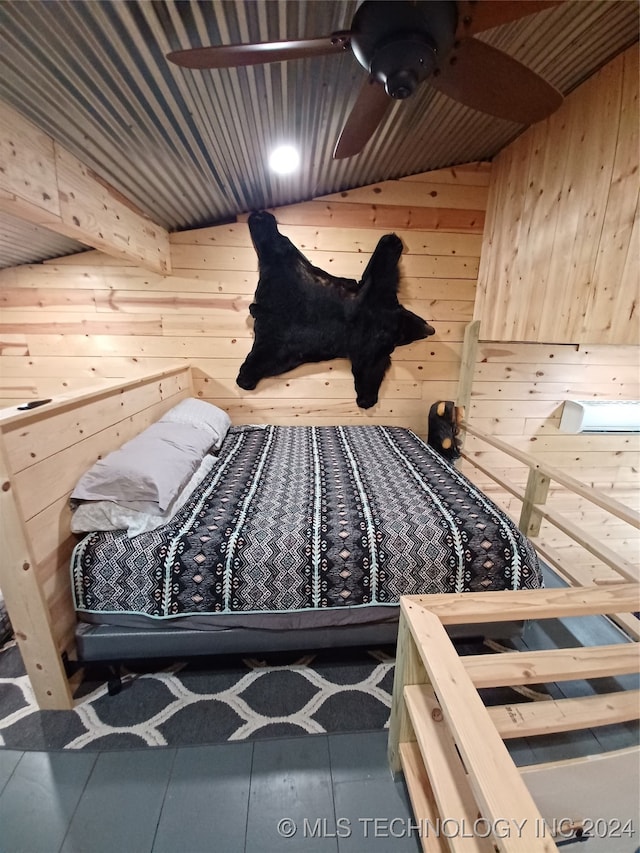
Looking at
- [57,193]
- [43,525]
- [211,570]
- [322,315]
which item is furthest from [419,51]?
[322,315]

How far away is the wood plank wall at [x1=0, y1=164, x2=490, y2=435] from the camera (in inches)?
107

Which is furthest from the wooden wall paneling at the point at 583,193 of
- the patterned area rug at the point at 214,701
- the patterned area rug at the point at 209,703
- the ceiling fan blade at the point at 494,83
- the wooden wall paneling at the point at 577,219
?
the patterned area rug at the point at 209,703

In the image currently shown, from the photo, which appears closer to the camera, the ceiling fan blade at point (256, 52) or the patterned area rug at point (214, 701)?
the ceiling fan blade at point (256, 52)

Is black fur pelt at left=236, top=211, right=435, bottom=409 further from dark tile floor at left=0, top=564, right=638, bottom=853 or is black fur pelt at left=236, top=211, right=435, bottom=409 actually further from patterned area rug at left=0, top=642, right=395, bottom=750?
dark tile floor at left=0, top=564, right=638, bottom=853

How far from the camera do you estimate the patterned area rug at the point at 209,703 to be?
126 centimetres

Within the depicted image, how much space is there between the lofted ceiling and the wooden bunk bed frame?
103 centimetres

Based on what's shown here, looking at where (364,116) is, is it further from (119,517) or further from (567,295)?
(119,517)

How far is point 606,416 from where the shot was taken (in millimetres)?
2812

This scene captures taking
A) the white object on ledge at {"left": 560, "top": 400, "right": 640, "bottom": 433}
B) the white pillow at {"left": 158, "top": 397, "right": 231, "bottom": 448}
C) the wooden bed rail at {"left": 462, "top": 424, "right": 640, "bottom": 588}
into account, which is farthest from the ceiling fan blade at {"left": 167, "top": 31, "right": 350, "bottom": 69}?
the white object on ledge at {"left": 560, "top": 400, "right": 640, "bottom": 433}

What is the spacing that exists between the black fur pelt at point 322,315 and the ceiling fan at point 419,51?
5.50ft

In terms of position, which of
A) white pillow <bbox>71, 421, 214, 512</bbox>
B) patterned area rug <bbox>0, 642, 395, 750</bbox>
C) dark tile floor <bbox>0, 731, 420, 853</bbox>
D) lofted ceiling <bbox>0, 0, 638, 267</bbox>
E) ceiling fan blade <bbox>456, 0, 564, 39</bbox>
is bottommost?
dark tile floor <bbox>0, 731, 420, 853</bbox>

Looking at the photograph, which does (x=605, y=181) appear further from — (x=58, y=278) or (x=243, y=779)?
(x=58, y=278)

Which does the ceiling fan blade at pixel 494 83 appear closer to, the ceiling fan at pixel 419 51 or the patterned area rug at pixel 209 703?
the ceiling fan at pixel 419 51

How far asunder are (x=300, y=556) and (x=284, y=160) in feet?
6.75
